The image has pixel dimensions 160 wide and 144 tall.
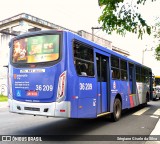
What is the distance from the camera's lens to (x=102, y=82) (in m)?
10.4

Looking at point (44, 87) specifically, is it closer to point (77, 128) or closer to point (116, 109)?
point (77, 128)

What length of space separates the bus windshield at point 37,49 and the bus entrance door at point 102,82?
2.31m

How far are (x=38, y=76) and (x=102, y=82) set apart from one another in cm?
302

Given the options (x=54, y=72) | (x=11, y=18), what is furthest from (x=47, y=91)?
(x=11, y=18)

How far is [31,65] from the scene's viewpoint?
8383 millimetres

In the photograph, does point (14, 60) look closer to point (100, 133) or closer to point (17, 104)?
point (17, 104)

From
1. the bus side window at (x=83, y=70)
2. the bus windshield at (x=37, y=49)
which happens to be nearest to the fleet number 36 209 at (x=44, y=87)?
the bus windshield at (x=37, y=49)

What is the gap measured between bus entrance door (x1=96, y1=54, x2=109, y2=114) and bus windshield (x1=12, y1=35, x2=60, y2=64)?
7.58ft

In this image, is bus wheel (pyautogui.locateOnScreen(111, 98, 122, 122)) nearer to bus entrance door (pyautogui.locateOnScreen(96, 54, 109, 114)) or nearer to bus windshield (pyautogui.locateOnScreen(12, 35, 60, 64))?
bus entrance door (pyautogui.locateOnScreen(96, 54, 109, 114))

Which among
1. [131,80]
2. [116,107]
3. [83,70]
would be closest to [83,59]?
[83,70]

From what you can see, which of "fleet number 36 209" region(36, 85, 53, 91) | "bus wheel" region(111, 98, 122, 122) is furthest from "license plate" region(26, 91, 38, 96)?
"bus wheel" region(111, 98, 122, 122)

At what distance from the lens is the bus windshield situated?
8133mm

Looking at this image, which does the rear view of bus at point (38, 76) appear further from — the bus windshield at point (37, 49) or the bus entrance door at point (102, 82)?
the bus entrance door at point (102, 82)

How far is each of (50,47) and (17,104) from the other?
1993 mm
